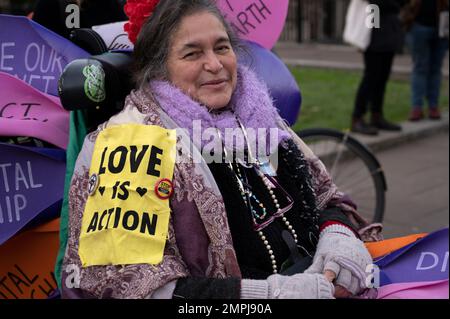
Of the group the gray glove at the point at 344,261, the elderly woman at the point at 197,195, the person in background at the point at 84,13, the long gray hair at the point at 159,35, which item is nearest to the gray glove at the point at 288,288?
the elderly woman at the point at 197,195

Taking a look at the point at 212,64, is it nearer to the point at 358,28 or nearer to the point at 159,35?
the point at 159,35

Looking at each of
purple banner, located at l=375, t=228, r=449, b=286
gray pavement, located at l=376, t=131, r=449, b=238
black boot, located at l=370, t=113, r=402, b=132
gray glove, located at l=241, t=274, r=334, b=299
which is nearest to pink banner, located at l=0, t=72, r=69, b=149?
gray glove, located at l=241, t=274, r=334, b=299

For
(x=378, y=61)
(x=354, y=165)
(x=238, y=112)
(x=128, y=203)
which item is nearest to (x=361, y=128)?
(x=378, y=61)

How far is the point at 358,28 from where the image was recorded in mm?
6039

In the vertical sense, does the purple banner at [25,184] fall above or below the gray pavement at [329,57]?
above

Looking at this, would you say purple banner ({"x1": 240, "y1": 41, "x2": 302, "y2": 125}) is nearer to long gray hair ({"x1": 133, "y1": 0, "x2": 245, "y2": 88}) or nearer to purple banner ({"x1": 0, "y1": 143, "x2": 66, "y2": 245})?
long gray hair ({"x1": 133, "y1": 0, "x2": 245, "y2": 88})

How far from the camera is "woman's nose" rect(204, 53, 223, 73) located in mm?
1938

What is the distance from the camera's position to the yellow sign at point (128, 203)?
1.64 m

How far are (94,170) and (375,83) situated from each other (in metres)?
4.82

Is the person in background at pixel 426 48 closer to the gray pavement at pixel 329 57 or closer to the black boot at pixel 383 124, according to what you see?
the black boot at pixel 383 124

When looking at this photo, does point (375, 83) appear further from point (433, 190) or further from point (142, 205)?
point (142, 205)

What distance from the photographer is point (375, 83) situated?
6152mm

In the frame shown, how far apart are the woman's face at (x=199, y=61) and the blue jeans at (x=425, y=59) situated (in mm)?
5252
